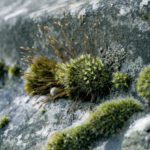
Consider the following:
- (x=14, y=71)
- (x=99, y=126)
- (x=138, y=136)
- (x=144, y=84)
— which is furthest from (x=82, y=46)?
(x=138, y=136)

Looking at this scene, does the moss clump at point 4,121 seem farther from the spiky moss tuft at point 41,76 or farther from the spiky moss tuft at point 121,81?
the spiky moss tuft at point 121,81

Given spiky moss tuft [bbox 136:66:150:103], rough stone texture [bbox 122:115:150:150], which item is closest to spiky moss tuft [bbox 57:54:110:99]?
spiky moss tuft [bbox 136:66:150:103]

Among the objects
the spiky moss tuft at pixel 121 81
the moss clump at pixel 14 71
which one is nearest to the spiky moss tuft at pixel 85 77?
the spiky moss tuft at pixel 121 81

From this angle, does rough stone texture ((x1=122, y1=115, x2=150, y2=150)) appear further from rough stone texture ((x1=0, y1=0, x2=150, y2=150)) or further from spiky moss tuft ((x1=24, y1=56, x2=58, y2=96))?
spiky moss tuft ((x1=24, y1=56, x2=58, y2=96))

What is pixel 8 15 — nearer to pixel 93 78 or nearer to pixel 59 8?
pixel 59 8

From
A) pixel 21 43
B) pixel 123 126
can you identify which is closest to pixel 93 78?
pixel 123 126

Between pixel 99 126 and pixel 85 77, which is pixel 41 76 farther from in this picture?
pixel 99 126
